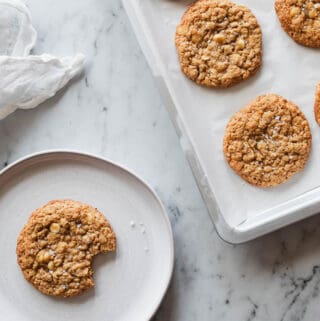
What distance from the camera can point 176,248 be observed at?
1476mm

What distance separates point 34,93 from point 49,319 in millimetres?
532

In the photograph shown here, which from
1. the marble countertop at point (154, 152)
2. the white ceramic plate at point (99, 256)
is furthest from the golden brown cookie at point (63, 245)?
the marble countertop at point (154, 152)

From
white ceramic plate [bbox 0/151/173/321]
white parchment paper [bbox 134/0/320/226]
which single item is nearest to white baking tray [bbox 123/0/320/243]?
white parchment paper [bbox 134/0/320/226]

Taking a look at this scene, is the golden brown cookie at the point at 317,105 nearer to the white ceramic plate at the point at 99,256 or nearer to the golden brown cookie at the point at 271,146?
the golden brown cookie at the point at 271,146

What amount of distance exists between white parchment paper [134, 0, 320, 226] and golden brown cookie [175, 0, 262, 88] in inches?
0.9

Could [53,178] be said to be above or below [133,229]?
above

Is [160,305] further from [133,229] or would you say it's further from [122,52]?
[122,52]

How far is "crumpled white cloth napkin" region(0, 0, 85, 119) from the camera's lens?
4.74 ft

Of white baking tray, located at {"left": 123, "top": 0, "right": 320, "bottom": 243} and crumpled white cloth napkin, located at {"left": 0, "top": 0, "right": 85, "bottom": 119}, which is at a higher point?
crumpled white cloth napkin, located at {"left": 0, "top": 0, "right": 85, "bottom": 119}

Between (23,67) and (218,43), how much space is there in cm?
46

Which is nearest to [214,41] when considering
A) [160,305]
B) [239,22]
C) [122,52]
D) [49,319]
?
[239,22]

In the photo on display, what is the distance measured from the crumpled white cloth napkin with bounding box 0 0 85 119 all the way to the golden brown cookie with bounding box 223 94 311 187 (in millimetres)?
419

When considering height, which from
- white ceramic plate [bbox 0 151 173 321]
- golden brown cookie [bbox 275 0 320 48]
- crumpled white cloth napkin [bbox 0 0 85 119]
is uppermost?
crumpled white cloth napkin [bbox 0 0 85 119]

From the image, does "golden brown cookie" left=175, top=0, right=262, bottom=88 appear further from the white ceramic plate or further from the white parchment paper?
the white ceramic plate
